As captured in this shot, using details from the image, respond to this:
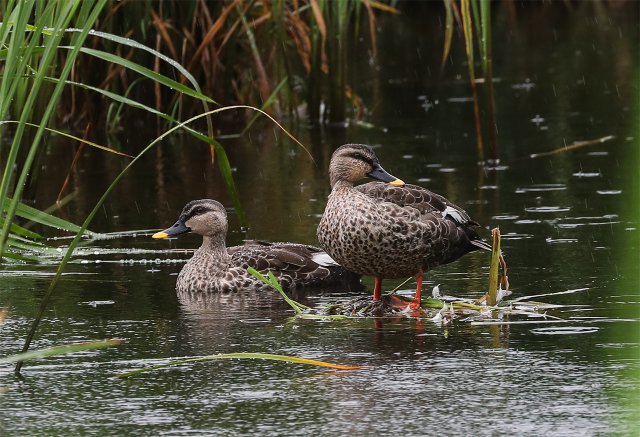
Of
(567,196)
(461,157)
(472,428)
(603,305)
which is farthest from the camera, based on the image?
(461,157)

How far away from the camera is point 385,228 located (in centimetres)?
790

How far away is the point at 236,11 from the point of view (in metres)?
15.8

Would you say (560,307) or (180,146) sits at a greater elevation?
(180,146)

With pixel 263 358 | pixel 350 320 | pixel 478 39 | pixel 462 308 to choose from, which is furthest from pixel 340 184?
pixel 478 39

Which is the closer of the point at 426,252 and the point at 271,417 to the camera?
the point at 271,417

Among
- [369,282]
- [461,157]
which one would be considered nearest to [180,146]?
[461,157]

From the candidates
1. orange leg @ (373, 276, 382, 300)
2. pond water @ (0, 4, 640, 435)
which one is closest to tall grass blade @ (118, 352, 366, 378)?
pond water @ (0, 4, 640, 435)

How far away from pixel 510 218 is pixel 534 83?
9.56m

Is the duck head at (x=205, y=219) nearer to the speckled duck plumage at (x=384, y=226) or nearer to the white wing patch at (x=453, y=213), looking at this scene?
the speckled duck plumage at (x=384, y=226)

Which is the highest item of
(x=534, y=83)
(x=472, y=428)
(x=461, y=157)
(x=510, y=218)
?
(x=534, y=83)

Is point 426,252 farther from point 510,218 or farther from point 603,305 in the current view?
point 510,218

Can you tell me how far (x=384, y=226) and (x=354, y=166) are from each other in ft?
2.09

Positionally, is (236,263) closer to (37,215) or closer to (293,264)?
(293,264)

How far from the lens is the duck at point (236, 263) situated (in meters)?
8.78
